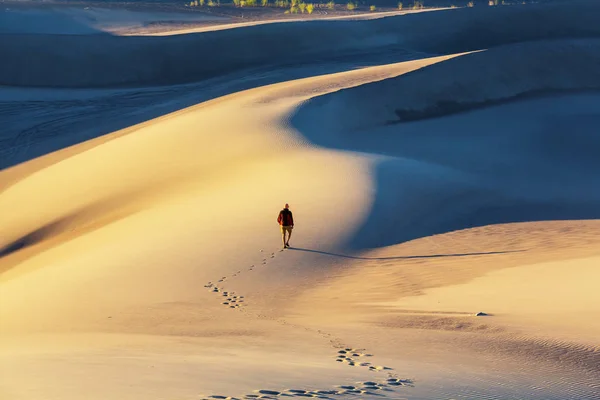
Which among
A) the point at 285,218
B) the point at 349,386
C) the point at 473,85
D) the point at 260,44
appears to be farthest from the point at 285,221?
the point at 260,44

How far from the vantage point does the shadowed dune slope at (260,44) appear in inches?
1613

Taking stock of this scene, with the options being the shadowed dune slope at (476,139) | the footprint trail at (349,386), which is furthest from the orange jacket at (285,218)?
the footprint trail at (349,386)

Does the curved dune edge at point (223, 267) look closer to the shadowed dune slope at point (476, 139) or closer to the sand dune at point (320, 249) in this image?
the sand dune at point (320, 249)

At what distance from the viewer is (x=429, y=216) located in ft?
59.8

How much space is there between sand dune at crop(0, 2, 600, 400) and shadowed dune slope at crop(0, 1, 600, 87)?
7.32 m

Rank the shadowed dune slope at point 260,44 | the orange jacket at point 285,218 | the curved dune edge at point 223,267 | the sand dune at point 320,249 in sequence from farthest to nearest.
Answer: the shadowed dune slope at point 260,44 < the orange jacket at point 285,218 < the curved dune edge at point 223,267 < the sand dune at point 320,249

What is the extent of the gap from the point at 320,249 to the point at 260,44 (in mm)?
29470

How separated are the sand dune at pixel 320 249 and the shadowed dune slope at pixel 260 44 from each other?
7321mm

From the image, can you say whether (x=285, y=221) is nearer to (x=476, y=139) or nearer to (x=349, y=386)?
(x=349, y=386)

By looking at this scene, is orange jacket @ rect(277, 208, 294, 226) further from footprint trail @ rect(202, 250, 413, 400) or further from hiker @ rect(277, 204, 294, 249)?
footprint trail @ rect(202, 250, 413, 400)

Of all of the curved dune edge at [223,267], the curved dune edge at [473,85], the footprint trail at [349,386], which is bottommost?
the curved dune edge at [223,267]

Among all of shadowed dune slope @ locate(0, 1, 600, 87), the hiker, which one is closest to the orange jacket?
the hiker

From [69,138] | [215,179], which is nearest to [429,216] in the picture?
[215,179]

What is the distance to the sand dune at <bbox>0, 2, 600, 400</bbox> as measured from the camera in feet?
28.7
